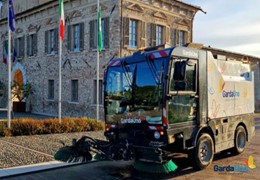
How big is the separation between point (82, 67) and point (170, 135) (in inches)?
559

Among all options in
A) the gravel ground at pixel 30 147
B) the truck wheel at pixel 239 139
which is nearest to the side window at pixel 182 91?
the truck wheel at pixel 239 139

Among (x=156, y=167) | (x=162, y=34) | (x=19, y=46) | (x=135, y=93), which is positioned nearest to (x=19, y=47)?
(x=19, y=46)

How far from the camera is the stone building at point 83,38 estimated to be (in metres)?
17.9

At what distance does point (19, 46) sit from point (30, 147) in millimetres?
18704

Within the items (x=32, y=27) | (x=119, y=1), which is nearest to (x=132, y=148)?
(x=119, y=1)

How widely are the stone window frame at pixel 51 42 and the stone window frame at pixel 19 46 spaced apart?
13.4 ft

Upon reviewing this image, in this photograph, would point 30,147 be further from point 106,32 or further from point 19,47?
point 19,47

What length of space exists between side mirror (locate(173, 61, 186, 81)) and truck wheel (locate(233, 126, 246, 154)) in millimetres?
3601

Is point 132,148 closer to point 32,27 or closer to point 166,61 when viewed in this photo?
point 166,61

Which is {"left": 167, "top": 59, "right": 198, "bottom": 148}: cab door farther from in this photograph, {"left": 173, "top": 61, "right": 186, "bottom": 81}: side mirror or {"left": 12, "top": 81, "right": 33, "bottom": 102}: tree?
{"left": 12, "top": 81, "right": 33, "bottom": 102}: tree

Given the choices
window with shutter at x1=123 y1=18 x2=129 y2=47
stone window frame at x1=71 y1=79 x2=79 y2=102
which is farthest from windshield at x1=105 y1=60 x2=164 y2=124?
stone window frame at x1=71 y1=79 x2=79 y2=102

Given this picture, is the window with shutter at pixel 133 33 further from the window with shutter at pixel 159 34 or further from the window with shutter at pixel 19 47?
the window with shutter at pixel 19 47

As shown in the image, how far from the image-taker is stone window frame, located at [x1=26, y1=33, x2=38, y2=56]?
2402 cm

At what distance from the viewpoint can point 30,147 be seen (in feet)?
31.5
